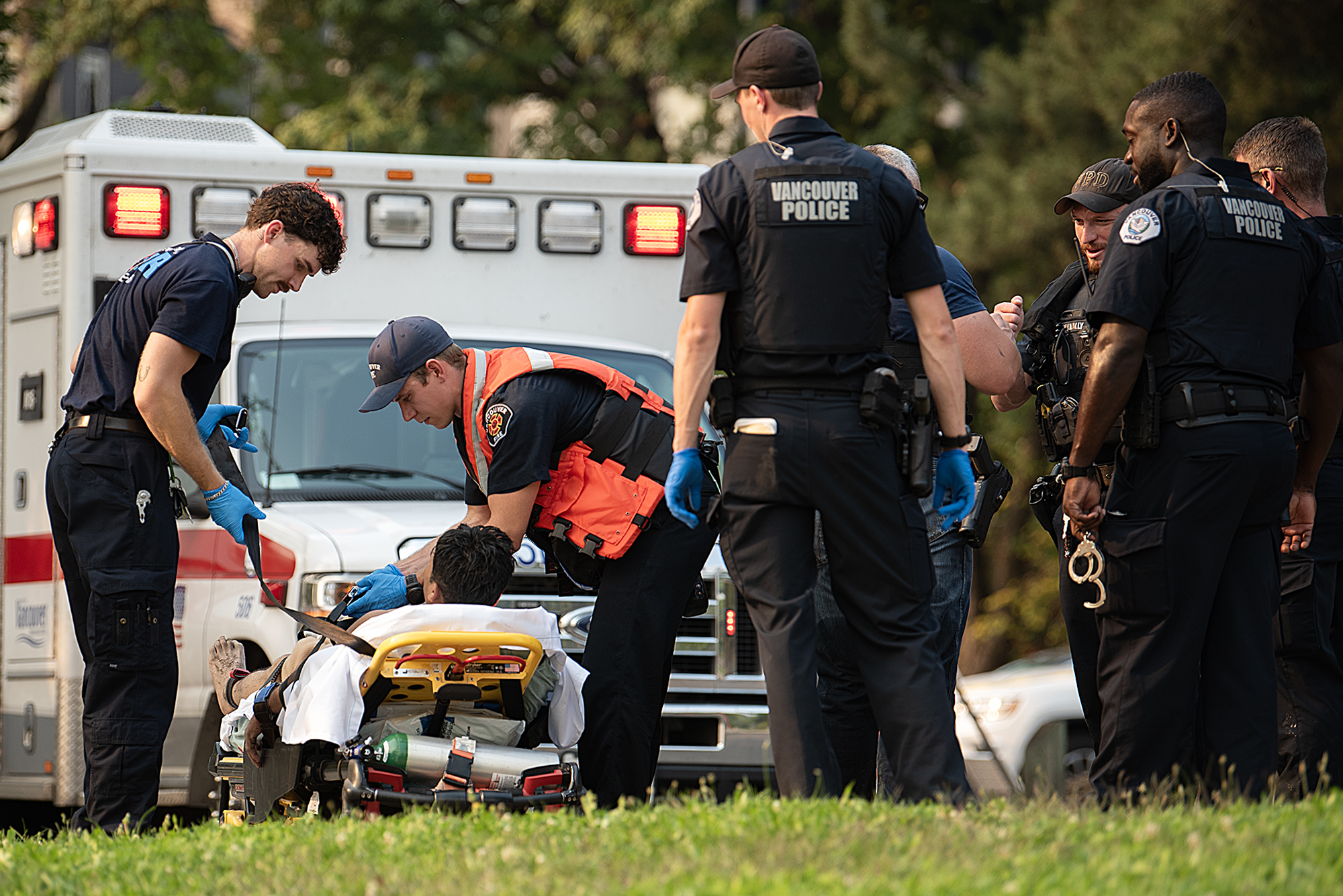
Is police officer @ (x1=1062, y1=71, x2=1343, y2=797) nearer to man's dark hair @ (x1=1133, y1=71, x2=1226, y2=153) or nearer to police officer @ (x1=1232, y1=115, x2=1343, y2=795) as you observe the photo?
man's dark hair @ (x1=1133, y1=71, x2=1226, y2=153)

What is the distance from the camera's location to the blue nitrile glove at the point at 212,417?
5414mm

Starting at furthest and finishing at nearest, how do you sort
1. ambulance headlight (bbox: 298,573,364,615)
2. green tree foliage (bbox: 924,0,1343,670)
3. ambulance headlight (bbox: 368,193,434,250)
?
green tree foliage (bbox: 924,0,1343,670), ambulance headlight (bbox: 368,193,434,250), ambulance headlight (bbox: 298,573,364,615)

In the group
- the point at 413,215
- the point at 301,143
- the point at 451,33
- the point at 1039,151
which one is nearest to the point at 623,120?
the point at 451,33

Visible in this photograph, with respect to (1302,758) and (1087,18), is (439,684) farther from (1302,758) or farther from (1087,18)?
(1087,18)

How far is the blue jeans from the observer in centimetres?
495

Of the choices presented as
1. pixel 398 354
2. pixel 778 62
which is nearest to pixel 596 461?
pixel 398 354

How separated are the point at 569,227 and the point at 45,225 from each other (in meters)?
2.45

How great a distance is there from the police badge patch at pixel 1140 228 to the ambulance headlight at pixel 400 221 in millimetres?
3953

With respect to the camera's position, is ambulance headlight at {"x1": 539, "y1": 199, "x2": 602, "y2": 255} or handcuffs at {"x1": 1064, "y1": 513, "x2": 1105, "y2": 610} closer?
handcuffs at {"x1": 1064, "y1": 513, "x2": 1105, "y2": 610}

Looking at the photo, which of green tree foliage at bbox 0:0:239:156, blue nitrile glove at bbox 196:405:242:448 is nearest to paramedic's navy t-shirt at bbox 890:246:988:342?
blue nitrile glove at bbox 196:405:242:448

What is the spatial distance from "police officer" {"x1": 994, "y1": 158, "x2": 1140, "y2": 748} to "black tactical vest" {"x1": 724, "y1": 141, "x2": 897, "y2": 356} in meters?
1.11

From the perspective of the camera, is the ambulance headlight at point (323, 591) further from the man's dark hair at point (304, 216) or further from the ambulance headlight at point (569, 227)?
the ambulance headlight at point (569, 227)

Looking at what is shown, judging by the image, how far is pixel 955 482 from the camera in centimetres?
441

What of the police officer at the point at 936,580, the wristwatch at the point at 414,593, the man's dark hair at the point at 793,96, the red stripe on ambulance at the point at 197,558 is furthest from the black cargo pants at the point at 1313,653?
the red stripe on ambulance at the point at 197,558
